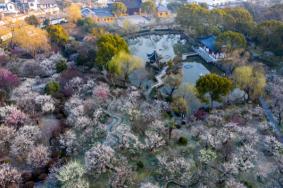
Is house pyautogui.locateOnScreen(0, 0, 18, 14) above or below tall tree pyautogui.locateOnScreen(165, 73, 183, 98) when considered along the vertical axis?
above

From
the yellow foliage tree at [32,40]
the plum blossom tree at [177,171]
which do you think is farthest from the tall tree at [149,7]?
the plum blossom tree at [177,171]

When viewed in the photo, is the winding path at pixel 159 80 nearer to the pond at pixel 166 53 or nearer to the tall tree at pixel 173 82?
the pond at pixel 166 53

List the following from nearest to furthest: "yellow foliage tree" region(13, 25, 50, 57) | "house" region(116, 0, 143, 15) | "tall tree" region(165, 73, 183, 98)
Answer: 1. "tall tree" region(165, 73, 183, 98)
2. "yellow foliage tree" region(13, 25, 50, 57)
3. "house" region(116, 0, 143, 15)

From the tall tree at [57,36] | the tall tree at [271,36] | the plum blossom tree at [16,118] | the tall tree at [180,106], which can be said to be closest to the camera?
the plum blossom tree at [16,118]

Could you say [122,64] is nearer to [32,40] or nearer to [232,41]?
[32,40]

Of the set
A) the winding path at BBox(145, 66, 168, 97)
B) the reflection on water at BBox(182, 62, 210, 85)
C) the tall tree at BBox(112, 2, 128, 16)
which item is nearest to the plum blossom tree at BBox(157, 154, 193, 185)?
the winding path at BBox(145, 66, 168, 97)

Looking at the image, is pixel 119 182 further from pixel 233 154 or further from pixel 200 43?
pixel 200 43

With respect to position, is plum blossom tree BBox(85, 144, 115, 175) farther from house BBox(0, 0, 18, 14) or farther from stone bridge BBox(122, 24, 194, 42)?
house BBox(0, 0, 18, 14)
